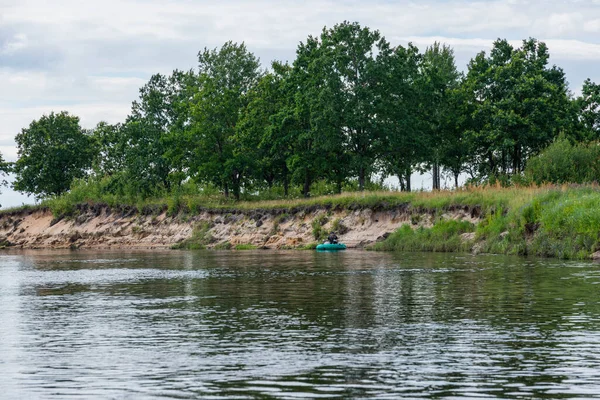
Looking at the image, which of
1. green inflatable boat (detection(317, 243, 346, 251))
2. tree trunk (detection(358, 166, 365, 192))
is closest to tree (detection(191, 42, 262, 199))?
tree trunk (detection(358, 166, 365, 192))

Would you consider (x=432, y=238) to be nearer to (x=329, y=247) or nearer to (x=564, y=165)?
(x=329, y=247)

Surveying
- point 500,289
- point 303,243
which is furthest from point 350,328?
point 303,243

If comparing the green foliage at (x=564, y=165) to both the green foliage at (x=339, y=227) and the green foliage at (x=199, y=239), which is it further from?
the green foliage at (x=199, y=239)

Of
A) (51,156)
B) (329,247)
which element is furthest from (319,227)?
(51,156)

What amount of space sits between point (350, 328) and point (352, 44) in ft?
194

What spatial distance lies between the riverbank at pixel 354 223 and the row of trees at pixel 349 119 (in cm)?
498

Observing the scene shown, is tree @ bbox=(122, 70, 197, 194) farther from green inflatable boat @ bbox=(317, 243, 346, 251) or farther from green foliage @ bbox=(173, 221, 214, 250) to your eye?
green inflatable boat @ bbox=(317, 243, 346, 251)

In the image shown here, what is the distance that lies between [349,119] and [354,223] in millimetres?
10838

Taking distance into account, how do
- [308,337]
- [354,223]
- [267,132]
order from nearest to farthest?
[308,337] → [354,223] → [267,132]

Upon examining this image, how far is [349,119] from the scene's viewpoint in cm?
7250

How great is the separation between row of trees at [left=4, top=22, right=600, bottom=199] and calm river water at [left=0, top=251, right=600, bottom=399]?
139 ft

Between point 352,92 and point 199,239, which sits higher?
point 352,92

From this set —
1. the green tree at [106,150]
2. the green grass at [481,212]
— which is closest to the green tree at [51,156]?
the green tree at [106,150]

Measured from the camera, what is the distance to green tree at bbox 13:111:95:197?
115375 mm
